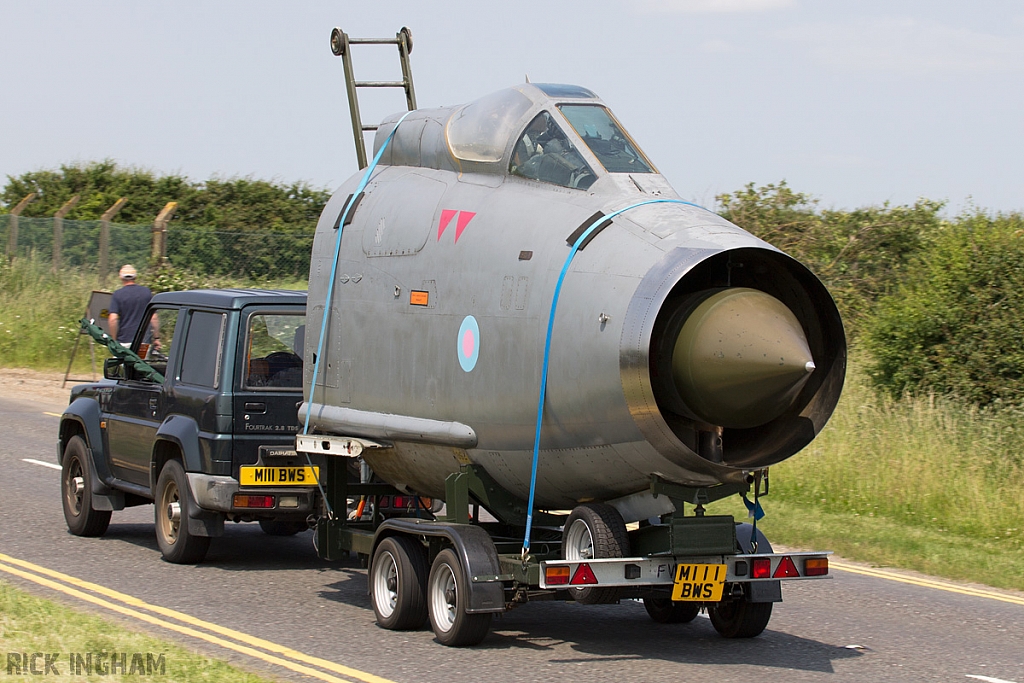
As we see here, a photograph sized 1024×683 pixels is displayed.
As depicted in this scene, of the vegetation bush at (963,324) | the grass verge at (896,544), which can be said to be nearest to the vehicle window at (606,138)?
the grass verge at (896,544)

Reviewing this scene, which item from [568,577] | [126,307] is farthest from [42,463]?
[568,577]

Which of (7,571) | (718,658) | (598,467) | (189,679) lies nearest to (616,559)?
(598,467)

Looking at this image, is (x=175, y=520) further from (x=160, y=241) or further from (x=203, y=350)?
(x=160, y=241)

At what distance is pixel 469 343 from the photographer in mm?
8422

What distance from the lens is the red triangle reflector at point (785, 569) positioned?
7965mm

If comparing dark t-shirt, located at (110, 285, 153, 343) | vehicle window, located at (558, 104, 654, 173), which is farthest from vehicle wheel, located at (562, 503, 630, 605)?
dark t-shirt, located at (110, 285, 153, 343)

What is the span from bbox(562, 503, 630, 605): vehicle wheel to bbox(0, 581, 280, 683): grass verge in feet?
6.21

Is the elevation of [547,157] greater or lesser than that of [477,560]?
greater

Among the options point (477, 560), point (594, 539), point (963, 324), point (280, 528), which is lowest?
point (280, 528)

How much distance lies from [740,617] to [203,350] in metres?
5.14

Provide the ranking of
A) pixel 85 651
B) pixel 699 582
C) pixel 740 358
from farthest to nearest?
pixel 699 582, pixel 85 651, pixel 740 358

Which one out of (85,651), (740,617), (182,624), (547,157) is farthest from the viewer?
(182,624)

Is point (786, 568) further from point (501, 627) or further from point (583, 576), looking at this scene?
point (501, 627)

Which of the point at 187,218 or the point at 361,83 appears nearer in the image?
the point at 361,83
